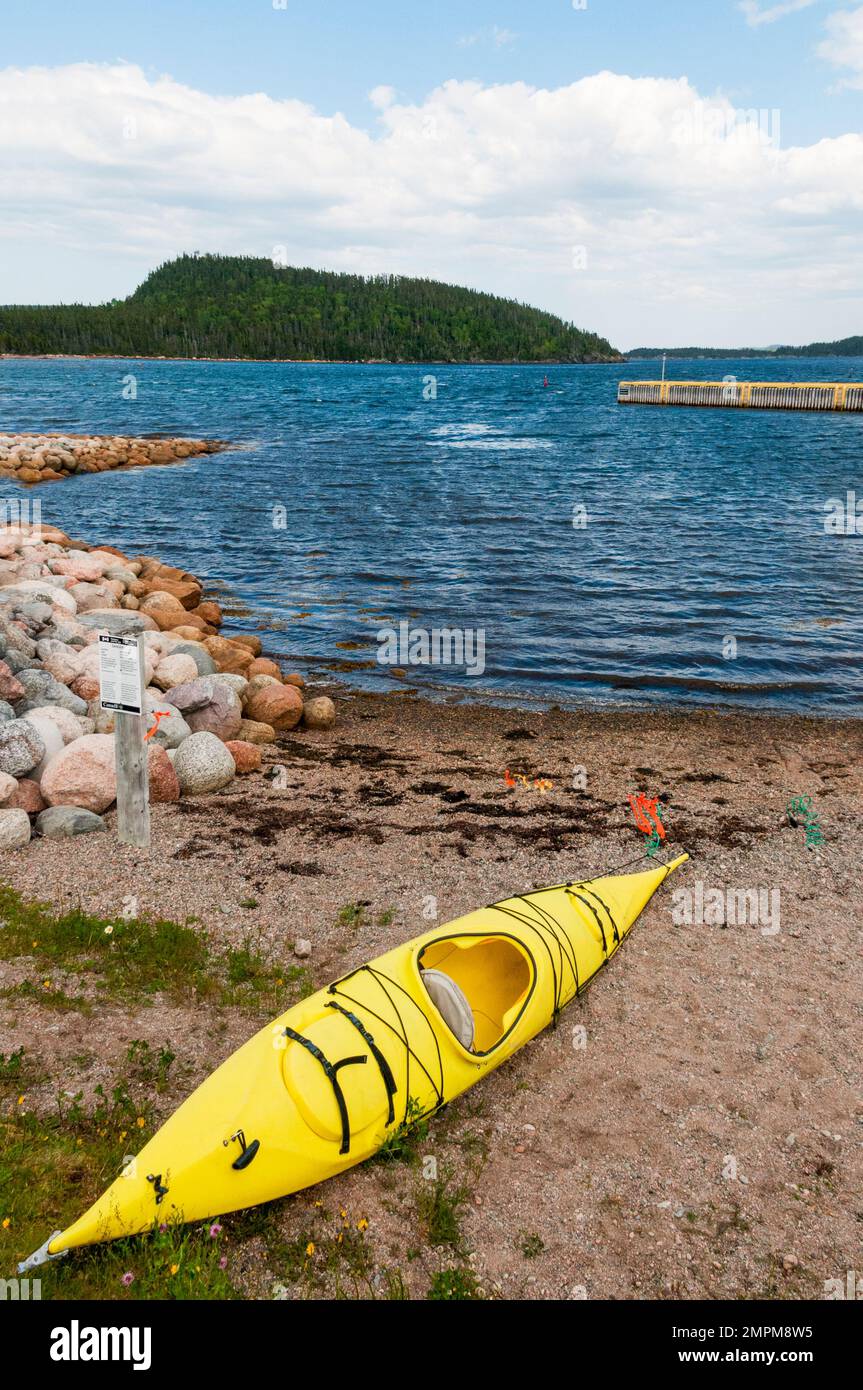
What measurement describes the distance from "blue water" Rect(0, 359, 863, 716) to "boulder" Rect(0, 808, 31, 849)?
843cm

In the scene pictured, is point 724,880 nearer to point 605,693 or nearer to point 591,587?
point 605,693

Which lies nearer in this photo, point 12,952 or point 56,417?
point 12,952

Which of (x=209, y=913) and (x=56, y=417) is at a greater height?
(x=56, y=417)

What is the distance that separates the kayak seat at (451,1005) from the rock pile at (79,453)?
1491 inches

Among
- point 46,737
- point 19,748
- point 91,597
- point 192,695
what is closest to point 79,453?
point 91,597

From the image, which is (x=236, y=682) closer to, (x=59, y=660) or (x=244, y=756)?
(x=244, y=756)

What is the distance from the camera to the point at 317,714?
13820mm

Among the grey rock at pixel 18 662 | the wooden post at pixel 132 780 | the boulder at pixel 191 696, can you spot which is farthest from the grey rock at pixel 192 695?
the wooden post at pixel 132 780

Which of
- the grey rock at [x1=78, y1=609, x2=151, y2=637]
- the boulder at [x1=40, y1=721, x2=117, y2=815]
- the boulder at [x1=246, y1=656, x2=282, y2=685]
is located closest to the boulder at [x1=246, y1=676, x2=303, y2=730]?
the boulder at [x1=246, y1=656, x2=282, y2=685]

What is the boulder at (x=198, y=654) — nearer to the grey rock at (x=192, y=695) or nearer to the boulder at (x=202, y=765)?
the grey rock at (x=192, y=695)

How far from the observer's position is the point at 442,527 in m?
30.4

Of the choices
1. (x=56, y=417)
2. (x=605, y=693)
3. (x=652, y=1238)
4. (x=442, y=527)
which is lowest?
(x=652, y=1238)
